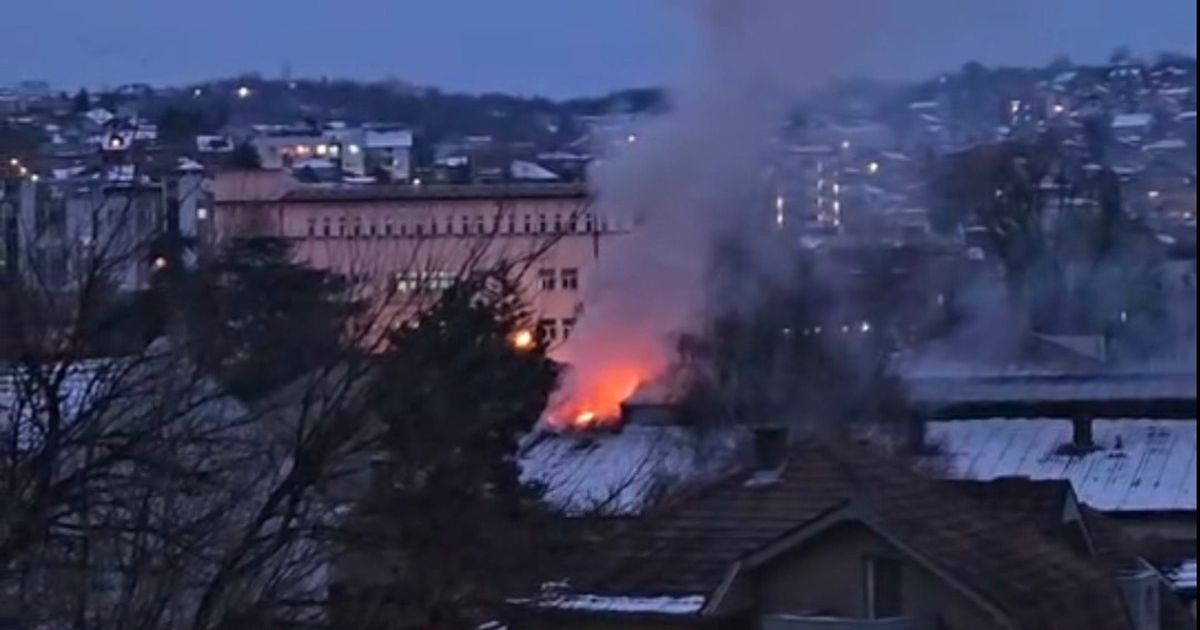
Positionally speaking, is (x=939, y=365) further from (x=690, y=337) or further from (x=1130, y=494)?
(x=690, y=337)

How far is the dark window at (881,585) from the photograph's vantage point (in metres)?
8.97

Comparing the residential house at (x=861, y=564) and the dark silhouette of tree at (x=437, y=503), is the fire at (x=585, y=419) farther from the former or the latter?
the dark silhouette of tree at (x=437, y=503)

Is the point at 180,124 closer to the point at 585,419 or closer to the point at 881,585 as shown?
the point at 881,585

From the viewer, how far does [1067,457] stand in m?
15.2

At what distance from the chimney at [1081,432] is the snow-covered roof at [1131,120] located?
4328mm

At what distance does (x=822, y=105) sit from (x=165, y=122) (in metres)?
10.6

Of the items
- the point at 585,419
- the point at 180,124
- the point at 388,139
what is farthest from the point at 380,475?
the point at 388,139

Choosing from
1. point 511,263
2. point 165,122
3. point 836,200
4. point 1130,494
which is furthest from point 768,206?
point 511,263

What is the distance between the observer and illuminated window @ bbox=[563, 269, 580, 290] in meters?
16.7

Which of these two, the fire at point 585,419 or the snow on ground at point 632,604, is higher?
the snow on ground at point 632,604

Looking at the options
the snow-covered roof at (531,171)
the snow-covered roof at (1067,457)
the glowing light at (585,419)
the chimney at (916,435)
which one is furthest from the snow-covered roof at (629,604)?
the snow-covered roof at (531,171)

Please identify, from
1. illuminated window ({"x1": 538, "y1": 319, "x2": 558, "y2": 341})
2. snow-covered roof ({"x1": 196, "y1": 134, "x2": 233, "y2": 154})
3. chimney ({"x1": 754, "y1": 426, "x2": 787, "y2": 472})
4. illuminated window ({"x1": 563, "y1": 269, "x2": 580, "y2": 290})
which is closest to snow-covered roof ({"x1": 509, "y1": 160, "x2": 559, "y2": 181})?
illuminated window ({"x1": 563, "y1": 269, "x2": 580, "y2": 290})

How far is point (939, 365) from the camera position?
1638 cm

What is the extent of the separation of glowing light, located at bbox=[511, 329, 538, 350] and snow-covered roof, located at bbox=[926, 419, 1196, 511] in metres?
5.05
